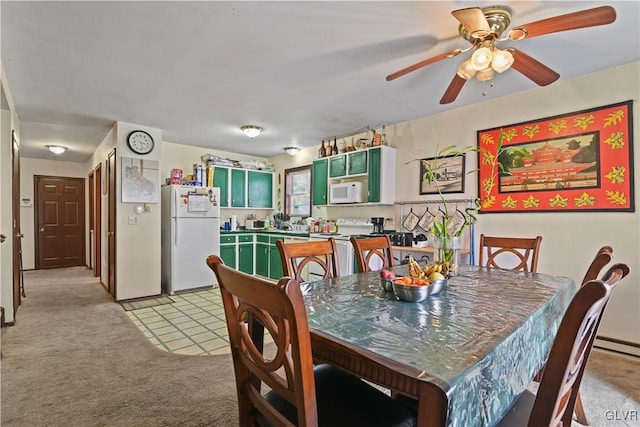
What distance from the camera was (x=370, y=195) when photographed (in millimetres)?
4266

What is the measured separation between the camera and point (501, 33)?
2.08m

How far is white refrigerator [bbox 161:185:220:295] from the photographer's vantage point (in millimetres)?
4590

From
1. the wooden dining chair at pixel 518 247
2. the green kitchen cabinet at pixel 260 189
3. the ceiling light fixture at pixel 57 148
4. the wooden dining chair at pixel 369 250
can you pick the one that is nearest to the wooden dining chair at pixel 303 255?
the wooden dining chair at pixel 369 250

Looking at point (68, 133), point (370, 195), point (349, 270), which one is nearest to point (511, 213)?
point (370, 195)

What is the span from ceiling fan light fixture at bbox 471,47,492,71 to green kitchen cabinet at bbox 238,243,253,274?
14.7ft

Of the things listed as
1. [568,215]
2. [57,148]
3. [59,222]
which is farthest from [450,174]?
Result: [59,222]

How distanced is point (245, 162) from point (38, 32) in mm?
3785

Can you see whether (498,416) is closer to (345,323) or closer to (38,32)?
(345,323)

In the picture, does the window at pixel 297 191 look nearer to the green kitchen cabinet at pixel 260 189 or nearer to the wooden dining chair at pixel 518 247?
the green kitchen cabinet at pixel 260 189

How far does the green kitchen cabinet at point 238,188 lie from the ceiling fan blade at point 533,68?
181 inches

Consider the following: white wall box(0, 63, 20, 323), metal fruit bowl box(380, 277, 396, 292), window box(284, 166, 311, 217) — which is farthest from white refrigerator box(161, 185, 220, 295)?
metal fruit bowl box(380, 277, 396, 292)

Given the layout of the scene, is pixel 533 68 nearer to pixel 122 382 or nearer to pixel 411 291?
pixel 411 291

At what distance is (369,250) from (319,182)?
2.92m

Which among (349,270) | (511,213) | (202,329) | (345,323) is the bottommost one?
(202,329)
